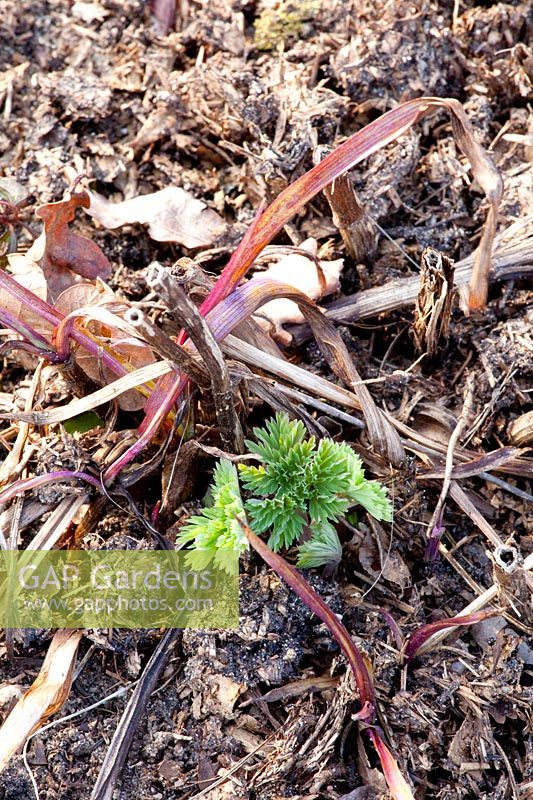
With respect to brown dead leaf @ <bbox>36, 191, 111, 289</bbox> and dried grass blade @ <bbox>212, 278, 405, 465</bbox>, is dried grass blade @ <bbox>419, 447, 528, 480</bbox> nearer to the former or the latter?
dried grass blade @ <bbox>212, 278, 405, 465</bbox>

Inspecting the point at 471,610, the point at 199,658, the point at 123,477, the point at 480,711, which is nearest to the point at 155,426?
the point at 123,477

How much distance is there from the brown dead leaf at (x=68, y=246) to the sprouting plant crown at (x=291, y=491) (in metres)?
0.91

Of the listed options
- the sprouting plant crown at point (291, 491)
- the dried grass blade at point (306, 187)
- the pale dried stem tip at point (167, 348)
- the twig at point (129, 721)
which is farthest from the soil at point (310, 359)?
the dried grass blade at point (306, 187)

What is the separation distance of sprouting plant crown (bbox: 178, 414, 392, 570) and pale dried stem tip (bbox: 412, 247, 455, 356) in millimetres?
530

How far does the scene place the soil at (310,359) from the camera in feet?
6.02

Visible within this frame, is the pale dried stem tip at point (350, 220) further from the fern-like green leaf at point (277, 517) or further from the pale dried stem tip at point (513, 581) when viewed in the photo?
the pale dried stem tip at point (513, 581)

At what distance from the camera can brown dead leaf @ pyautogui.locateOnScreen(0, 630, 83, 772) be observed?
70.6 inches

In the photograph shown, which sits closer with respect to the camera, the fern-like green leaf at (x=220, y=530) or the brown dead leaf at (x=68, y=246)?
the fern-like green leaf at (x=220, y=530)

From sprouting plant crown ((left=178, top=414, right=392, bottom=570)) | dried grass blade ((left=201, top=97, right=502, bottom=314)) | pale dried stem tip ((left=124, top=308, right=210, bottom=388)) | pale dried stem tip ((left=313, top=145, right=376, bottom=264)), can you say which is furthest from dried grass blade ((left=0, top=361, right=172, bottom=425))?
pale dried stem tip ((left=313, top=145, right=376, bottom=264))

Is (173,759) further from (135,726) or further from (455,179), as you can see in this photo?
(455,179)

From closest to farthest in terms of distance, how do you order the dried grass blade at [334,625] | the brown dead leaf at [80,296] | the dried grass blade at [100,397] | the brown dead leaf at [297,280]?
the dried grass blade at [334,625] → the dried grass blade at [100,397] → the brown dead leaf at [80,296] → the brown dead leaf at [297,280]

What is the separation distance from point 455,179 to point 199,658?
72.0 inches

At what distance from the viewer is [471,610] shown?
1921 mm

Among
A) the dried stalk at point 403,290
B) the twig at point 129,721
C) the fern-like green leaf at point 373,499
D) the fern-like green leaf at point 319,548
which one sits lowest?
the twig at point 129,721
